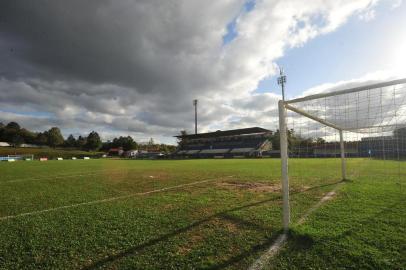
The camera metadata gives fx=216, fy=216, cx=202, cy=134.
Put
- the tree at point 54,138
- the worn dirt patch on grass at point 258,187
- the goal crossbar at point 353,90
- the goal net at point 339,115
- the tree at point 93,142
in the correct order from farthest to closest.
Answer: the tree at point 54,138 < the tree at point 93,142 < the worn dirt patch on grass at point 258,187 < the goal net at point 339,115 < the goal crossbar at point 353,90

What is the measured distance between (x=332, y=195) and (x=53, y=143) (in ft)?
413

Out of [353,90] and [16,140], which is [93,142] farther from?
[353,90]

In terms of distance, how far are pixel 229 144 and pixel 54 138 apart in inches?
3504

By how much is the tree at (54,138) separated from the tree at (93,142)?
54.8 ft

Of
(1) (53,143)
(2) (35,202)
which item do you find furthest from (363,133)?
(1) (53,143)

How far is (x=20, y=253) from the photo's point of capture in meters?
3.39

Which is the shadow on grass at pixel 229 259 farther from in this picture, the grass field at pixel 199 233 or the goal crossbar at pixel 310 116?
the goal crossbar at pixel 310 116

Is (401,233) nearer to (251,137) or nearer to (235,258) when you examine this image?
(235,258)

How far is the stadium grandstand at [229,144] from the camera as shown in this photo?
59.6 metres

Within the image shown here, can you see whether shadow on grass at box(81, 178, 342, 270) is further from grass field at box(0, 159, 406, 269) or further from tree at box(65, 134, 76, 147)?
tree at box(65, 134, 76, 147)

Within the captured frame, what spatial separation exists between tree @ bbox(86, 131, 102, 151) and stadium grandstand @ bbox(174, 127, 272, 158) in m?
46.3

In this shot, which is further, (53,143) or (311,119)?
(53,143)

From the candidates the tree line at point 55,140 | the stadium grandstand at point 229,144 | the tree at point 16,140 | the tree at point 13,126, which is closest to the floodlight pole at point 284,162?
the stadium grandstand at point 229,144

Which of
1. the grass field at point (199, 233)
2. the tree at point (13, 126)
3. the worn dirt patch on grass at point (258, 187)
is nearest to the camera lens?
the grass field at point (199, 233)
